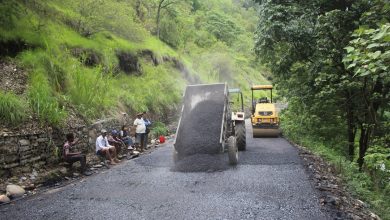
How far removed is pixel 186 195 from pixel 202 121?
4.09m

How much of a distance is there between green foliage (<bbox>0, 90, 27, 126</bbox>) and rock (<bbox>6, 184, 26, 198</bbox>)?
6.41 ft

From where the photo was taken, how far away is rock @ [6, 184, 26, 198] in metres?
8.05

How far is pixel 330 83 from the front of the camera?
12219 millimetres

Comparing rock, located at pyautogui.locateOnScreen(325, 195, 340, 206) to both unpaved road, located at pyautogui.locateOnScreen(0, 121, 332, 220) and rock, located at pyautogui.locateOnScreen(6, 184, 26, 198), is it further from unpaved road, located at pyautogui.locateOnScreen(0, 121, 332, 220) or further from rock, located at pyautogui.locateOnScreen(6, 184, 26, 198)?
rock, located at pyautogui.locateOnScreen(6, 184, 26, 198)

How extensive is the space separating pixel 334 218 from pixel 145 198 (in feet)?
12.1

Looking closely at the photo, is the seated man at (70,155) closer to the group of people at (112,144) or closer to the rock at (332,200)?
the group of people at (112,144)

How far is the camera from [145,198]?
7.55 meters

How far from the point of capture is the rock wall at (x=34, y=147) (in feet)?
29.0

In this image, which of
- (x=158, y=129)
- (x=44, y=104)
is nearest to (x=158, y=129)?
(x=158, y=129)

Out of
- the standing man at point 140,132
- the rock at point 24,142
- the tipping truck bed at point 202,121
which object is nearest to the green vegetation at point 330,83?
the tipping truck bed at point 202,121

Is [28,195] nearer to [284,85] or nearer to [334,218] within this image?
[334,218]

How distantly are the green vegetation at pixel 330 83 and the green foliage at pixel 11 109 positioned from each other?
857 cm

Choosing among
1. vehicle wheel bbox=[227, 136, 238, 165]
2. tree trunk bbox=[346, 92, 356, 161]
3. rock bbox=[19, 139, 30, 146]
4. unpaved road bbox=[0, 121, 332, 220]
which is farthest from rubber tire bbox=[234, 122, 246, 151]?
rock bbox=[19, 139, 30, 146]

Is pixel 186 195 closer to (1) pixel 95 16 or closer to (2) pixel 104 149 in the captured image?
(2) pixel 104 149
